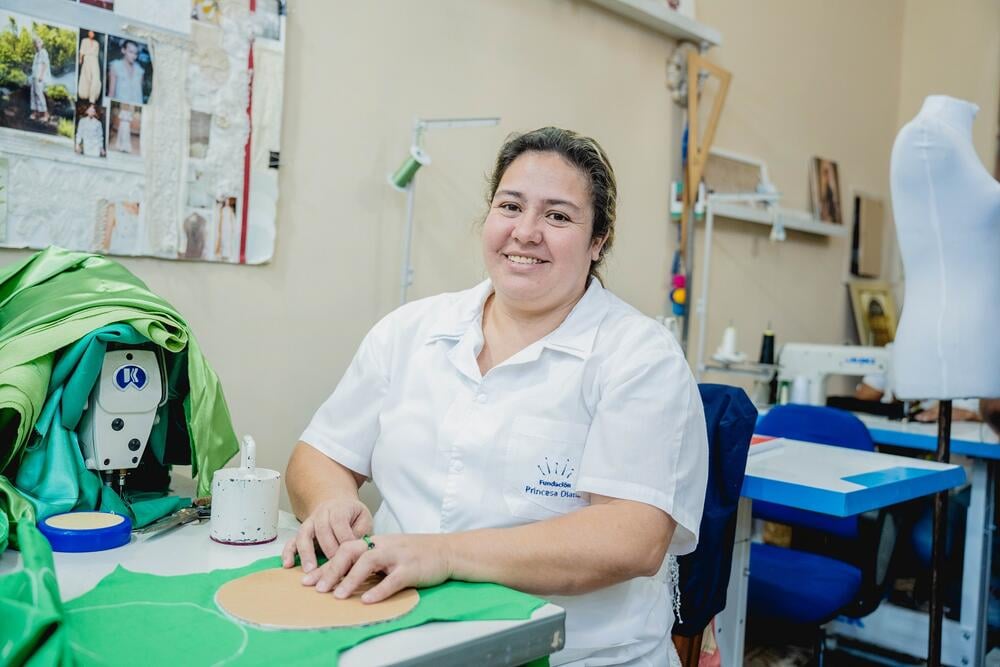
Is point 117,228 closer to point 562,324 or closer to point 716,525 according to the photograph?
point 562,324

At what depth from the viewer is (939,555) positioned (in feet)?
6.73

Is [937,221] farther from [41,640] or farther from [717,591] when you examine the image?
[41,640]

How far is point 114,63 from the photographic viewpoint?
1.79 m

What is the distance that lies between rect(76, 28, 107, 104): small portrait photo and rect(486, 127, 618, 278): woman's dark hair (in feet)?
3.01

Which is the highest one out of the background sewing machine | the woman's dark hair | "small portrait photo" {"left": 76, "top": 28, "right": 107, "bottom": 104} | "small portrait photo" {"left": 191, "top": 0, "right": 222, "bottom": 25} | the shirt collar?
"small portrait photo" {"left": 191, "top": 0, "right": 222, "bottom": 25}

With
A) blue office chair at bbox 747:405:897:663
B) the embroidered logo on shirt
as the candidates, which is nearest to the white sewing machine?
blue office chair at bbox 747:405:897:663

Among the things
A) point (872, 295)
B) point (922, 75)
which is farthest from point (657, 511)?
point (922, 75)

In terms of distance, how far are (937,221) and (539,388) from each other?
1.08m

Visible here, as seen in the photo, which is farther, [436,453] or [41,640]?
[436,453]

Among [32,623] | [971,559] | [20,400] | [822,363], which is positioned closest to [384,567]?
[32,623]

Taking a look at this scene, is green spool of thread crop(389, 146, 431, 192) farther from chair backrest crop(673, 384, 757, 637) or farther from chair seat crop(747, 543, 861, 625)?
chair seat crop(747, 543, 861, 625)

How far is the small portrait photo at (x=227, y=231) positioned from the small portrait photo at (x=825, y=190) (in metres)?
3.05

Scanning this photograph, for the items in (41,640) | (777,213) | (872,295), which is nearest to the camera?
(41,640)

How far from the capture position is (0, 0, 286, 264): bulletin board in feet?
5.56
